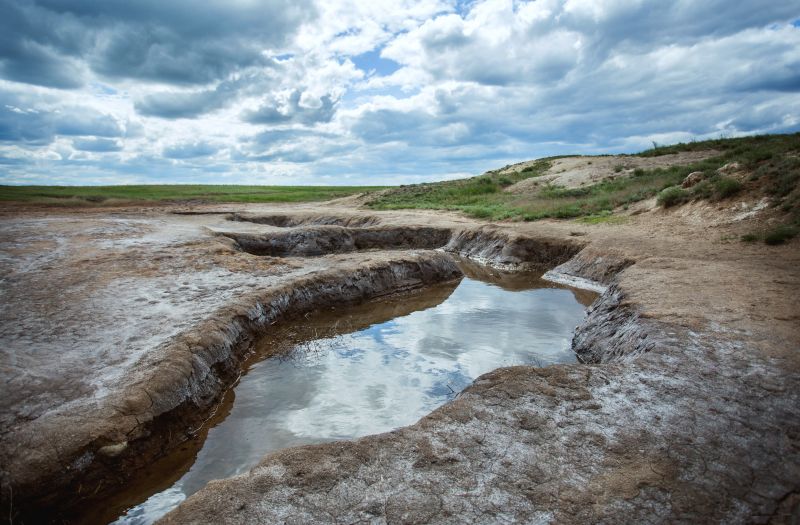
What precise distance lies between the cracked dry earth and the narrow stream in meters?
0.44

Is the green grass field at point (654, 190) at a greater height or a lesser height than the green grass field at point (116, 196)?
greater

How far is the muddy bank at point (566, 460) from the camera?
2.72 metres

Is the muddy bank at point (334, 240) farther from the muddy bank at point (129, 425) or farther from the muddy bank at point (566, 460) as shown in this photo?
the muddy bank at point (566, 460)

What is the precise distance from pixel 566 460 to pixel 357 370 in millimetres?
3749

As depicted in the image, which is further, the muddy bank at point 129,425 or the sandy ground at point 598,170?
the sandy ground at point 598,170

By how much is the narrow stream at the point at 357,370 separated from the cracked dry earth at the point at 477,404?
438 mm

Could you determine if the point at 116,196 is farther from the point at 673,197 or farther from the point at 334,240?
the point at 673,197

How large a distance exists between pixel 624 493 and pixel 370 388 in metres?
3.52

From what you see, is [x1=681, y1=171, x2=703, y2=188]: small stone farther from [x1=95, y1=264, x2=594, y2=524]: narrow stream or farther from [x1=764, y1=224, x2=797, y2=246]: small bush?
[x1=95, y1=264, x2=594, y2=524]: narrow stream

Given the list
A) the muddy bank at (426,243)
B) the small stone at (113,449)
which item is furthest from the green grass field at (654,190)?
the small stone at (113,449)

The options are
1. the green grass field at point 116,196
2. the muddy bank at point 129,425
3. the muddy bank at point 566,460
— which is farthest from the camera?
the green grass field at point 116,196

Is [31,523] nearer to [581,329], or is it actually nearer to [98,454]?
[98,454]

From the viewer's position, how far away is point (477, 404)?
12.9 ft

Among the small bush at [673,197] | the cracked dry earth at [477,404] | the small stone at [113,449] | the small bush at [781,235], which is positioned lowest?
the small stone at [113,449]
